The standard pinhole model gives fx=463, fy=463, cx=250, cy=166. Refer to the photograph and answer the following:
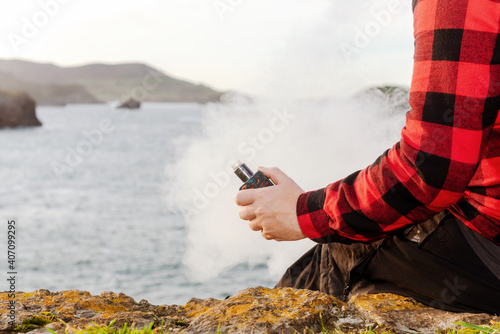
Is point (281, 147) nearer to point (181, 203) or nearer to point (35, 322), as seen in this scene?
point (35, 322)

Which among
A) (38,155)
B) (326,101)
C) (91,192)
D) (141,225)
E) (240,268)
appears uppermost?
(38,155)

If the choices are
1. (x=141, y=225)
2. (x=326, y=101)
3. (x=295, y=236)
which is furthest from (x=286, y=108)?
(x=141, y=225)

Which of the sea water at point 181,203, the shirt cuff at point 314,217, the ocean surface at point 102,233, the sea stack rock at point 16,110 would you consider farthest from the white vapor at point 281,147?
the sea stack rock at point 16,110

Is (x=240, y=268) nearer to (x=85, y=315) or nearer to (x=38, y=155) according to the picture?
(x=85, y=315)

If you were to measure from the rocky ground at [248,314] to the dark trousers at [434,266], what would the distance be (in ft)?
0.23

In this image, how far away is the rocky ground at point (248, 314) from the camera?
6.91 ft

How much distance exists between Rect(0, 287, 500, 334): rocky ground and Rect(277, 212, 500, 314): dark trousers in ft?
0.23

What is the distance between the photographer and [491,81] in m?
1.64

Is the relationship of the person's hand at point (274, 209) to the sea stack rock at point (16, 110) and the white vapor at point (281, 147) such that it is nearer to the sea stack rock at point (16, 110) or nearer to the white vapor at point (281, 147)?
the white vapor at point (281, 147)

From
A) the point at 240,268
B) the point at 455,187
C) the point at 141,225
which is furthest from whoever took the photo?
the point at 141,225

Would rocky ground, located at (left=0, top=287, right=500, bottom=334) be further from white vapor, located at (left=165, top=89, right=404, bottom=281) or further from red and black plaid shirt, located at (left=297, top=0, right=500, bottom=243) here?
white vapor, located at (left=165, top=89, right=404, bottom=281)

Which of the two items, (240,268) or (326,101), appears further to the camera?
(240,268)

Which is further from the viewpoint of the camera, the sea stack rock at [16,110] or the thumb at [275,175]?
the sea stack rock at [16,110]

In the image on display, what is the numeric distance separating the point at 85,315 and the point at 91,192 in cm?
4054
